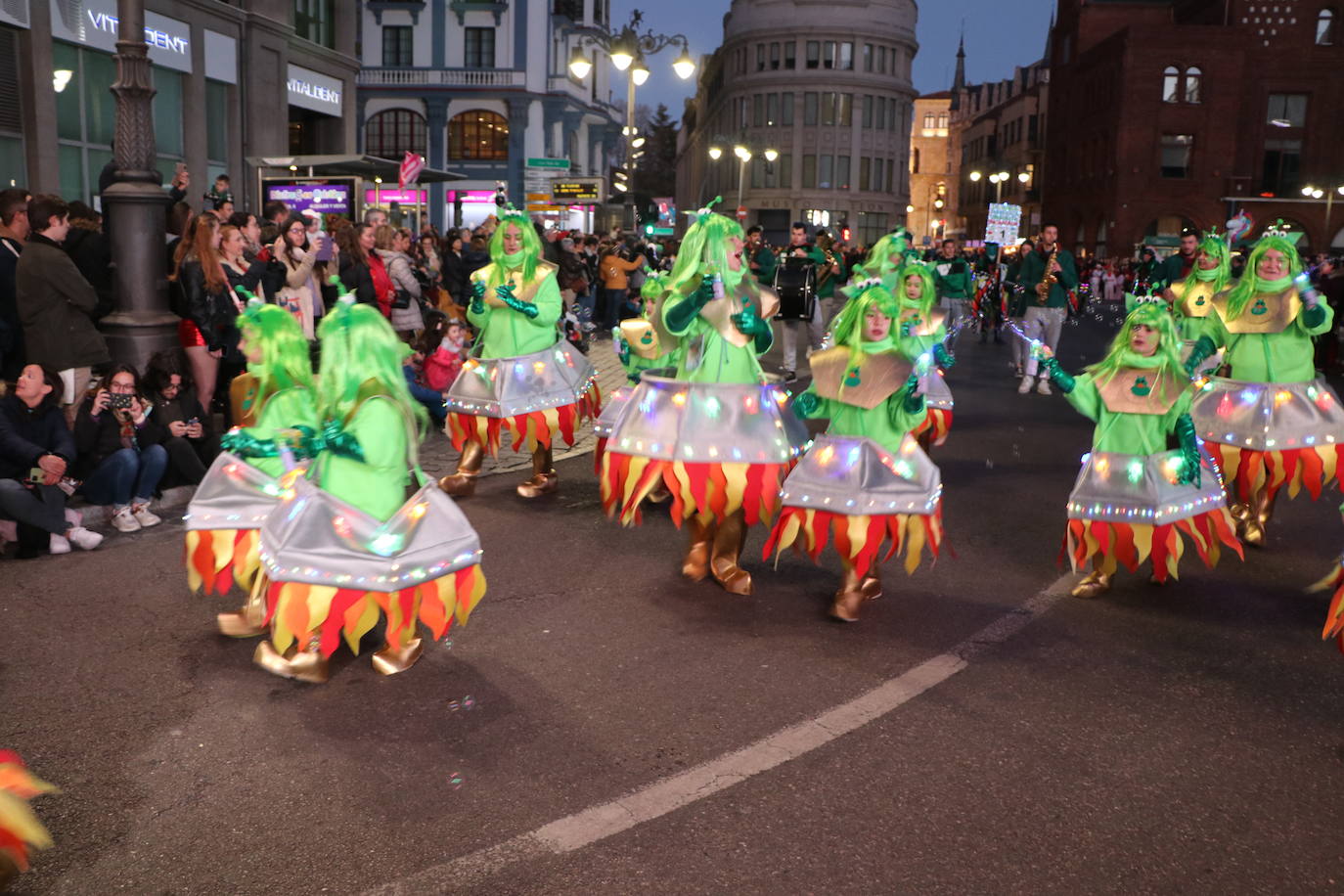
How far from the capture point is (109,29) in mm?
17688

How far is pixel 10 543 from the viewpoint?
6.85 metres

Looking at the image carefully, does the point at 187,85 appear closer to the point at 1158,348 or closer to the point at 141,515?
the point at 141,515

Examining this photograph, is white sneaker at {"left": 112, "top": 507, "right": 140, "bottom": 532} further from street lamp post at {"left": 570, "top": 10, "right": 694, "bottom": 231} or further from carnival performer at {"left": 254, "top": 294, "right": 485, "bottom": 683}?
street lamp post at {"left": 570, "top": 10, "right": 694, "bottom": 231}

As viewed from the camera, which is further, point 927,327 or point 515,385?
point 927,327

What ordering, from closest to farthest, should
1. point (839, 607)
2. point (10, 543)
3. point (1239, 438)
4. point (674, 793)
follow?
point (674, 793) → point (839, 607) → point (10, 543) → point (1239, 438)

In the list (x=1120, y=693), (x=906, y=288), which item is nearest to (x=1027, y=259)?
(x=906, y=288)

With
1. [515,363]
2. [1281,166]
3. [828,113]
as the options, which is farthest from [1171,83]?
[515,363]

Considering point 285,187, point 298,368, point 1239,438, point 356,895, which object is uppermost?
point 285,187

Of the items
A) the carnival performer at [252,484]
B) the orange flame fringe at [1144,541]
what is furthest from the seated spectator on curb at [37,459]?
the orange flame fringe at [1144,541]

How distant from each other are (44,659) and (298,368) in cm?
168

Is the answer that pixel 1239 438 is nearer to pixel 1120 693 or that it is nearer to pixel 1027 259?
pixel 1120 693

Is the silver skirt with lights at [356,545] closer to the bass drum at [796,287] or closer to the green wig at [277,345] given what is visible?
the green wig at [277,345]

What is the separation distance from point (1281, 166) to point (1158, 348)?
2302 inches

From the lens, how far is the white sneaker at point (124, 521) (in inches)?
286
